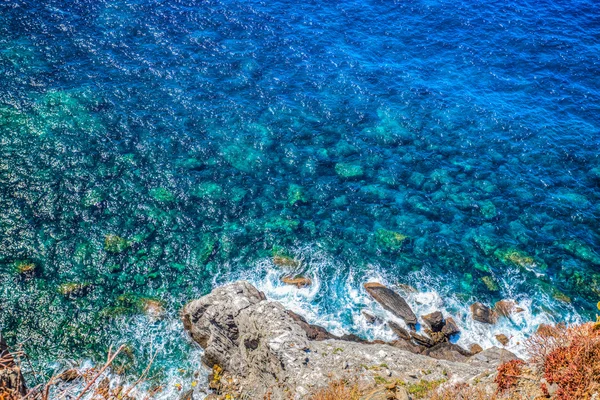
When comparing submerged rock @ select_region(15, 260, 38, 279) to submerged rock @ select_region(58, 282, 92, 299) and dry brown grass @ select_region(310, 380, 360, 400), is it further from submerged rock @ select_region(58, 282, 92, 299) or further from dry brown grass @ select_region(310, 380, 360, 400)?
dry brown grass @ select_region(310, 380, 360, 400)

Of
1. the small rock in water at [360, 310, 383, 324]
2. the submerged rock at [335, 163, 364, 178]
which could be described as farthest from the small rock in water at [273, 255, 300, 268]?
the submerged rock at [335, 163, 364, 178]

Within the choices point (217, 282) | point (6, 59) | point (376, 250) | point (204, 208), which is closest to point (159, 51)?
point (6, 59)

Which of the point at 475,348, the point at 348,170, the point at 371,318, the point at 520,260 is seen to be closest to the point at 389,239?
the point at 371,318

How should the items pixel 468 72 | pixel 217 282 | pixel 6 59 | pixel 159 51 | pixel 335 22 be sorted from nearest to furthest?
1. pixel 217 282
2. pixel 6 59
3. pixel 159 51
4. pixel 468 72
5. pixel 335 22

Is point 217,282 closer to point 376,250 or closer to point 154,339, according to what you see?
point 154,339

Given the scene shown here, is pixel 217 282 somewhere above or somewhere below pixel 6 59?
below

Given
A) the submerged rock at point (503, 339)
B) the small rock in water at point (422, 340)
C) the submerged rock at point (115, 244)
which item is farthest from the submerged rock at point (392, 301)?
the submerged rock at point (115, 244)
